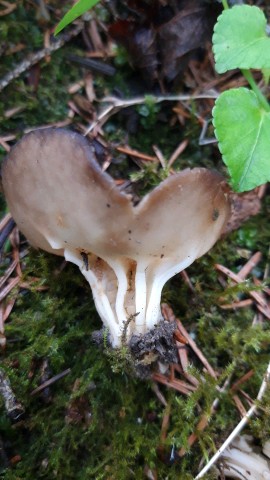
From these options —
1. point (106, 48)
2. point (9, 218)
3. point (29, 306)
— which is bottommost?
point (29, 306)

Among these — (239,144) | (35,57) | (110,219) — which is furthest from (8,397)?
(35,57)

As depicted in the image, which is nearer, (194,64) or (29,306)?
(29,306)

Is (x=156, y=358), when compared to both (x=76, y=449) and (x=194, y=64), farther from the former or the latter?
(x=194, y=64)

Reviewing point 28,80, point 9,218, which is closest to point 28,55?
point 28,80

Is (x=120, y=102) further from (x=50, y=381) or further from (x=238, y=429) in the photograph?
(x=238, y=429)

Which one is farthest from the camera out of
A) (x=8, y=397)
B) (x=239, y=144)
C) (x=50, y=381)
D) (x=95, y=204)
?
(x=50, y=381)

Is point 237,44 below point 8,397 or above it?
above

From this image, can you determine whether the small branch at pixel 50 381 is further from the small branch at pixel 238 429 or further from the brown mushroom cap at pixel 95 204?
the small branch at pixel 238 429
